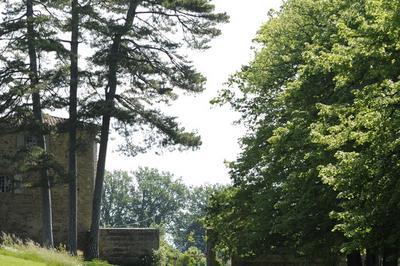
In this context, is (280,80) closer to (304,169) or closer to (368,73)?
(304,169)

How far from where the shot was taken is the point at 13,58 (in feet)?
101

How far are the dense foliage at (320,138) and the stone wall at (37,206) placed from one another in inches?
622

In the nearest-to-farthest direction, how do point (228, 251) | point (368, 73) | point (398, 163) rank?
point (398, 163)
point (368, 73)
point (228, 251)

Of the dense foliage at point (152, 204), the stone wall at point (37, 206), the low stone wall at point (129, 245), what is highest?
the dense foliage at point (152, 204)

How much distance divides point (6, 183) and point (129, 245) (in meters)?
8.31

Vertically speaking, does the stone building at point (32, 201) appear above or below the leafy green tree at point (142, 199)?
below

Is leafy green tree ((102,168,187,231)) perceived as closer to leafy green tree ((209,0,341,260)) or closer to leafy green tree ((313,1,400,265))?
leafy green tree ((209,0,341,260))

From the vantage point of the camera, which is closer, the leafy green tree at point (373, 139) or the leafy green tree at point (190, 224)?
the leafy green tree at point (373, 139)

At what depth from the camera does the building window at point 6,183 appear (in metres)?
38.2

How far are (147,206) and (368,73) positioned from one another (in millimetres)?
89732

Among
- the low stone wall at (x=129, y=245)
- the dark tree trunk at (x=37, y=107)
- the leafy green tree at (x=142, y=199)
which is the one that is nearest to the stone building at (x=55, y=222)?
the low stone wall at (x=129, y=245)

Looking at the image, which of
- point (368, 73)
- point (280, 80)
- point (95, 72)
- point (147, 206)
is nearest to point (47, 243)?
point (95, 72)

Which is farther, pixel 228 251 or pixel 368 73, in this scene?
pixel 228 251

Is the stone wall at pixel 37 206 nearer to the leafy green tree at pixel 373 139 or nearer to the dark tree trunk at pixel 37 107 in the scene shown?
the dark tree trunk at pixel 37 107
